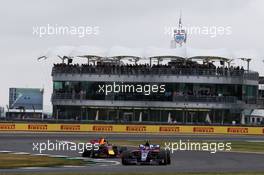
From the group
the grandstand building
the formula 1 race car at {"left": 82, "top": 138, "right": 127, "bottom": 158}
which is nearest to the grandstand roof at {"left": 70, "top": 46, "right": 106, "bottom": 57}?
the grandstand building

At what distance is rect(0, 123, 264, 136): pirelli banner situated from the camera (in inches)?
2382

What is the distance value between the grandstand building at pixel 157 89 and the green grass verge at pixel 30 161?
42.1 meters

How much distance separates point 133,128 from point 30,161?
3518 centimetres

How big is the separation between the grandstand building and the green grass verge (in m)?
42.1

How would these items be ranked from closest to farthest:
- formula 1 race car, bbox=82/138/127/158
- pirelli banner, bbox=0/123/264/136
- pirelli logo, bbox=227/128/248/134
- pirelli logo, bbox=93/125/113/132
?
1. formula 1 race car, bbox=82/138/127/158
2. pirelli banner, bbox=0/123/264/136
3. pirelli logo, bbox=93/125/113/132
4. pirelli logo, bbox=227/128/248/134

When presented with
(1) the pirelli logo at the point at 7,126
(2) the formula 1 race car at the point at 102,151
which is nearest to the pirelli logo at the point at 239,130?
(1) the pirelli logo at the point at 7,126

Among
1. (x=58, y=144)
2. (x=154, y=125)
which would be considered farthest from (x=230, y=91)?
(x=58, y=144)

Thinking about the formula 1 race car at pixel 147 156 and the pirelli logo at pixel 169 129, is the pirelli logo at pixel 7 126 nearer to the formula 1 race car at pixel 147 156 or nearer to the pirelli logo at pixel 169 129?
the pirelli logo at pixel 169 129

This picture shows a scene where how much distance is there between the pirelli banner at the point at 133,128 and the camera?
6050 centimetres

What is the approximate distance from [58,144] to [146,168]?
55.9 feet

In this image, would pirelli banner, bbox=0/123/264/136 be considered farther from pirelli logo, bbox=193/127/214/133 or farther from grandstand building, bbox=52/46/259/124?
grandstand building, bbox=52/46/259/124

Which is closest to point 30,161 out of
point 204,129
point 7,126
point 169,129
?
point 7,126

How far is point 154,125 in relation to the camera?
62156 mm

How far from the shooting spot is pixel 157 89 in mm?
74125
